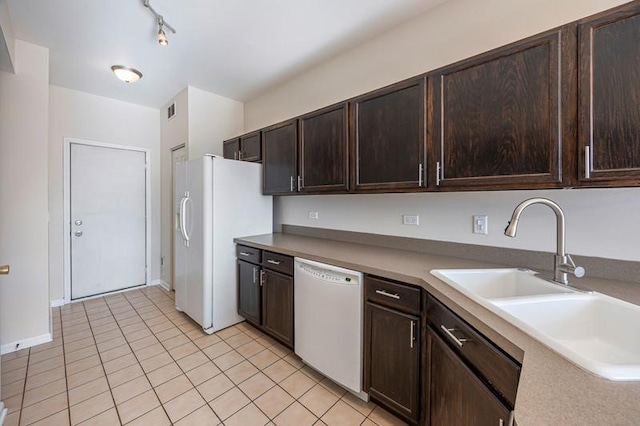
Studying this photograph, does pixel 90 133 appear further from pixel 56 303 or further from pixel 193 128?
pixel 56 303

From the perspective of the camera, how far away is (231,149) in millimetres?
3412

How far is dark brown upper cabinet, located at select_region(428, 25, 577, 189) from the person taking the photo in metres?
1.20

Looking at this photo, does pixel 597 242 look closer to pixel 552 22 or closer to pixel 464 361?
pixel 464 361

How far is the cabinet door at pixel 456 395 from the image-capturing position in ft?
2.90

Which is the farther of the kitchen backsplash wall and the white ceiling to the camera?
the white ceiling

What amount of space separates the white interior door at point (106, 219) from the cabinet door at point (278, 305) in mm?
2746

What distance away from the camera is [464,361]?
1.05 meters

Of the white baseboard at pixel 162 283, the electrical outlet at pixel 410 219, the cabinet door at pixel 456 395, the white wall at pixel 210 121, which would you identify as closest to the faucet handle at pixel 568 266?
the cabinet door at pixel 456 395

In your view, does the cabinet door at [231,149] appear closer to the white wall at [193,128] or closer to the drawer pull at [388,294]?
the white wall at [193,128]

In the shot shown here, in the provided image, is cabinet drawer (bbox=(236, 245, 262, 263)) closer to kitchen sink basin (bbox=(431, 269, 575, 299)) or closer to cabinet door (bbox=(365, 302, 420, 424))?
cabinet door (bbox=(365, 302, 420, 424))

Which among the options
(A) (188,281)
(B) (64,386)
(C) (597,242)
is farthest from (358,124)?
(B) (64,386)

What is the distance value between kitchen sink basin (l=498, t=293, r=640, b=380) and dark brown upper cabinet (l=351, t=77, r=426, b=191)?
0.91 m

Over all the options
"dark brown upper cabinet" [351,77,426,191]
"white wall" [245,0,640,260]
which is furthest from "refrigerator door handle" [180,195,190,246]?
"dark brown upper cabinet" [351,77,426,191]

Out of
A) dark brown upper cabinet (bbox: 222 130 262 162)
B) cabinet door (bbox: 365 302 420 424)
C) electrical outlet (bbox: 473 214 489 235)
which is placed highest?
dark brown upper cabinet (bbox: 222 130 262 162)
